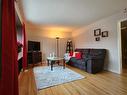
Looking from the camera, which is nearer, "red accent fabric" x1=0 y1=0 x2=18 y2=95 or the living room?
"red accent fabric" x1=0 y1=0 x2=18 y2=95

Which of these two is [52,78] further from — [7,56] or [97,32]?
[97,32]

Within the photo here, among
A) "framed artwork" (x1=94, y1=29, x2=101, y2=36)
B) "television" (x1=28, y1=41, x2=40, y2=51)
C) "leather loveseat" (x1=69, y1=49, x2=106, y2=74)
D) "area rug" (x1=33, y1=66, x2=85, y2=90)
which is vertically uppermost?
"framed artwork" (x1=94, y1=29, x2=101, y2=36)

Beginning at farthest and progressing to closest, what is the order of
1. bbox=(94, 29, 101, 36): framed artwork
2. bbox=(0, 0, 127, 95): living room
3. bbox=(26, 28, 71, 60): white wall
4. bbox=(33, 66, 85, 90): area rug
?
1. bbox=(26, 28, 71, 60): white wall
2. bbox=(94, 29, 101, 36): framed artwork
3. bbox=(33, 66, 85, 90): area rug
4. bbox=(0, 0, 127, 95): living room

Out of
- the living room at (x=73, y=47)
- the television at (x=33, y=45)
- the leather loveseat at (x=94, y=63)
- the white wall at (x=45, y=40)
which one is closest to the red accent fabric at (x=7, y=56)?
the living room at (x=73, y=47)

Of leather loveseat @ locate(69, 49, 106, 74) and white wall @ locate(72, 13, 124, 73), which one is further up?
white wall @ locate(72, 13, 124, 73)

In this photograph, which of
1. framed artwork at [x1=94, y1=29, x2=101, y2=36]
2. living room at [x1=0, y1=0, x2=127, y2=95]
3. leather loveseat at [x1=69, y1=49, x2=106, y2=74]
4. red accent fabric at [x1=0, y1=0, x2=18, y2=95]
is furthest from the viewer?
framed artwork at [x1=94, y1=29, x2=101, y2=36]

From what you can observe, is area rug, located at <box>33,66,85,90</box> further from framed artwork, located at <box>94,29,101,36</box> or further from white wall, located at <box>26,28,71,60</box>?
white wall, located at <box>26,28,71,60</box>

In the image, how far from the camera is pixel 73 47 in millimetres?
8039

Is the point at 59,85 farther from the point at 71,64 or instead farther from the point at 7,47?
the point at 71,64

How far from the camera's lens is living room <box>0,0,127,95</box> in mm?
2660

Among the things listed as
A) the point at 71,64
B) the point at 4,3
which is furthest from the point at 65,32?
the point at 4,3

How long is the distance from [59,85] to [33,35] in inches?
184

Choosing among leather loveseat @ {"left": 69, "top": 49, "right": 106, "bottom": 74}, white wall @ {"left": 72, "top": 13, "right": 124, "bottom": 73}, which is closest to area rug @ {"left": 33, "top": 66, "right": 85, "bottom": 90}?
leather loveseat @ {"left": 69, "top": 49, "right": 106, "bottom": 74}

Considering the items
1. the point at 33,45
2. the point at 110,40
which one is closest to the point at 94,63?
the point at 110,40
